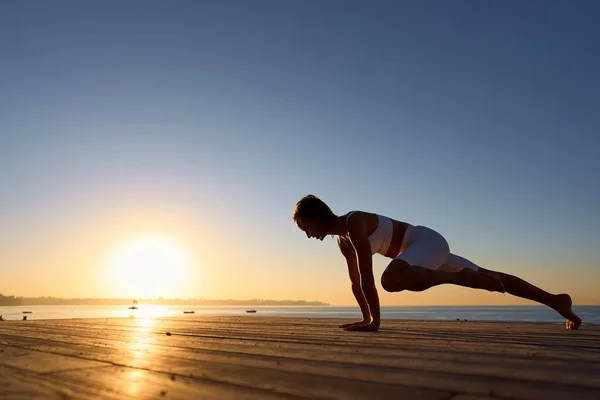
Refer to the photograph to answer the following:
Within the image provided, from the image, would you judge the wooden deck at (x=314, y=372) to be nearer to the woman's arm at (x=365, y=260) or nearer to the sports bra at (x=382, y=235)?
the woman's arm at (x=365, y=260)

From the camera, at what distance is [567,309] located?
4.62 m

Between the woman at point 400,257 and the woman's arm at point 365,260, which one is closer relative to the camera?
the woman at point 400,257

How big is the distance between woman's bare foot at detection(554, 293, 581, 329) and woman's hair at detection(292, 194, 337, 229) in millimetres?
2370

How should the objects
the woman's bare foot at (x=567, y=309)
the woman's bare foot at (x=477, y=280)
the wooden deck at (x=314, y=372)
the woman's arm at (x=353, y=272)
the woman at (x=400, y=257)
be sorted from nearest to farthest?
the wooden deck at (x=314, y=372) → the woman's bare foot at (x=477, y=280) → the woman at (x=400, y=257) → the woman's bare foot at (x=567, y=309) → the woman's arm at (x=353, y=272)

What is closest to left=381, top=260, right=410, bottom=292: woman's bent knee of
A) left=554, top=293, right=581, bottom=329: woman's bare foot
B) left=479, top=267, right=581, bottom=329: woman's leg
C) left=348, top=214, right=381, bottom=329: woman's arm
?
left=348, top=214, right=381, bottom=329: woman's arm

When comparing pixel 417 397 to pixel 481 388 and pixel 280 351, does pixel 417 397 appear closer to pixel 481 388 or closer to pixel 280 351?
pixel 481 388

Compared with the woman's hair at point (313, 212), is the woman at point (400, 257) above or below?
below

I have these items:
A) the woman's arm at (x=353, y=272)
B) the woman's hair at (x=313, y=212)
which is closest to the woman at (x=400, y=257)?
the woman's hair at (x=313, y=212)

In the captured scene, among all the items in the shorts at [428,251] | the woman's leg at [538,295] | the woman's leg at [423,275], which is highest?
the shorts at [428,251]

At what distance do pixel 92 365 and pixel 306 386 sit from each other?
3.97 ft

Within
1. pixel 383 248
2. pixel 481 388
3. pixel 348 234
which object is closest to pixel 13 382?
pixel 481 388

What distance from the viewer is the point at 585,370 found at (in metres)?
1.88

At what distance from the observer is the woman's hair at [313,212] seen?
4934mm

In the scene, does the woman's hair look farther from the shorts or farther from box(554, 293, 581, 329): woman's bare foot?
box(554, 293, 581, 329): woman's bare foot
